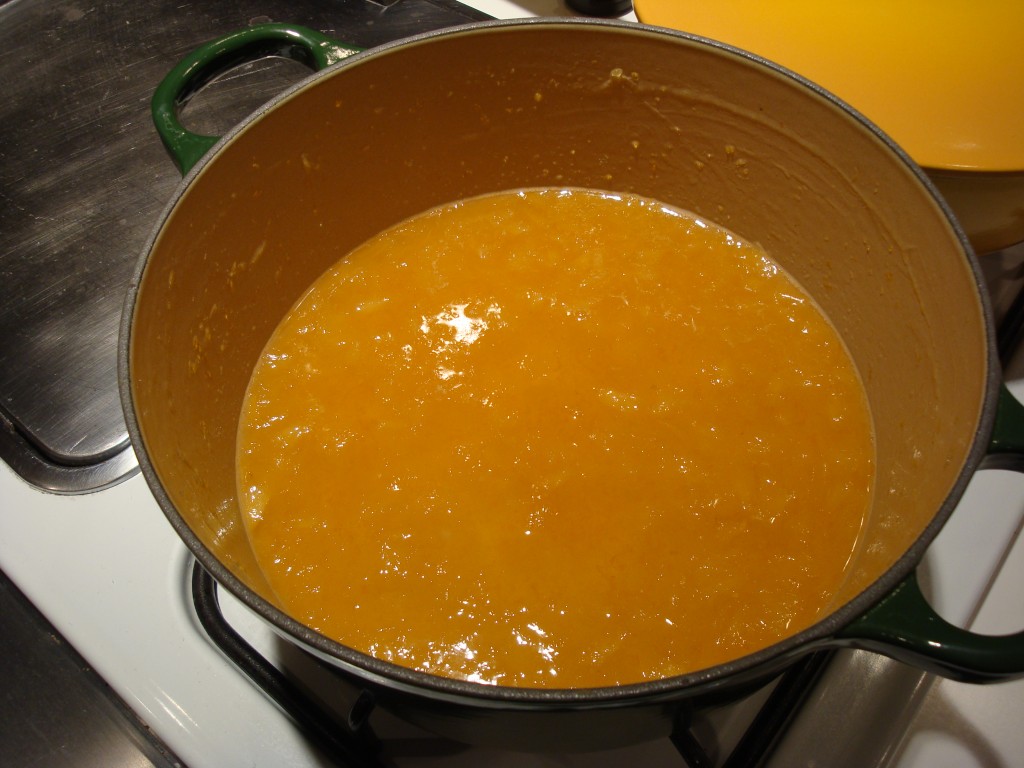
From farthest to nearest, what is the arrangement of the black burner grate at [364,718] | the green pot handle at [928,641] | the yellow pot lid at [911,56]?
the yellow pot lid at [911,56] → the black burner grate at [364,718] → the green pot handle at [928,641]

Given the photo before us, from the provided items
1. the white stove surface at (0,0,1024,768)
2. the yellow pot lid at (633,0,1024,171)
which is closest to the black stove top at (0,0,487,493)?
the white stove surface at (0,0,1024,768)

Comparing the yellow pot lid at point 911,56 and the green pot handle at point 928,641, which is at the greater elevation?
the yellow pot lid at point 911,56

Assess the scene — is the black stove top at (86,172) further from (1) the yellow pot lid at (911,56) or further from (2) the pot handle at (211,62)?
(1) the yellow pot lid at (911,56)

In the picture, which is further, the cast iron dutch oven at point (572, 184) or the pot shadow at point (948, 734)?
the pot shadow at point (948, 734)

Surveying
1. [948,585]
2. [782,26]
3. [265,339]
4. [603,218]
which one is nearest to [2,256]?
[265,339]

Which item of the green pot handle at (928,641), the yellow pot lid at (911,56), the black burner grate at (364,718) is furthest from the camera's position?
the yellow pot lid at (911,56)

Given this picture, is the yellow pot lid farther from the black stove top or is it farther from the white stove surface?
the black stove top

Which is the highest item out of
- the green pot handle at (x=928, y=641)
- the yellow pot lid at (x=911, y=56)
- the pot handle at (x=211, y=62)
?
the yellow pot lid at (x=911, y=56)

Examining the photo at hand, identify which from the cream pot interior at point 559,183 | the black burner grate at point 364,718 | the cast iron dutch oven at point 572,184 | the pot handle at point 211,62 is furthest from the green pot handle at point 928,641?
the pot handle at point 211,62
